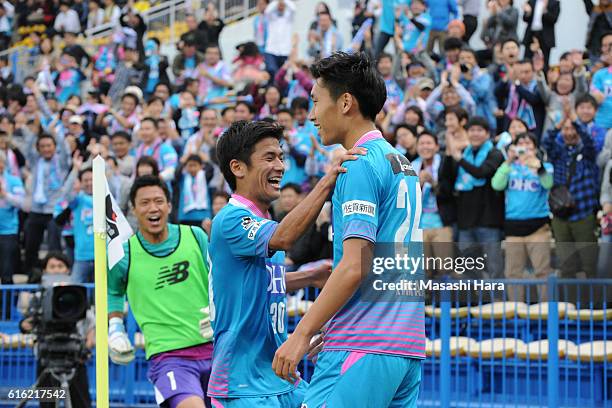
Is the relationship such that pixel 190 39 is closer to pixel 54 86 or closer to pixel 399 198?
pixel 54 86

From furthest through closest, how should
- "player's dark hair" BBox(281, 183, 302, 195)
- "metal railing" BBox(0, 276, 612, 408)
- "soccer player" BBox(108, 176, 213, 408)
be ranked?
"player's dark hair" BBox(281, 183, 302, 195) → "metal railing" BBox(0, 276, 612, 408) → "soccer player" BBox(108, 176, 213, 408)

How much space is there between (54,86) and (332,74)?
657 inches

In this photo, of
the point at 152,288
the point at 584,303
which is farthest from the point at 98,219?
the point at 584,303

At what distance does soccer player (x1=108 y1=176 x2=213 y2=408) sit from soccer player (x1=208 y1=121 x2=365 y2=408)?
52.3 inches

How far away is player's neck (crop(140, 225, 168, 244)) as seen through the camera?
7570 mm

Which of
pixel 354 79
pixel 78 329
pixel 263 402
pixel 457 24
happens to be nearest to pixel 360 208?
pixel 354 79

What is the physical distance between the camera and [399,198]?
4.73 metres

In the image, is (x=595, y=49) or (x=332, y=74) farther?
(x=595, y=49)

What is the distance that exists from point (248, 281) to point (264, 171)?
2.08 ft

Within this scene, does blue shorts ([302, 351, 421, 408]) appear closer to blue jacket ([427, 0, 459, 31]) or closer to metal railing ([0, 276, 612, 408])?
metal railing ([0, 276, 612, 408])

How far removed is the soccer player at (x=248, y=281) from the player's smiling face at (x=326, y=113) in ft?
2.52

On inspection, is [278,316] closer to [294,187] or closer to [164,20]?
[294,187]

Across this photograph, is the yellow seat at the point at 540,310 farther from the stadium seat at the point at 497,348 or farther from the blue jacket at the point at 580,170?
the blue jacket at the point at 580,170

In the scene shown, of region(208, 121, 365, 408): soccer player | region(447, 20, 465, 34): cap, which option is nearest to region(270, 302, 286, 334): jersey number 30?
region(208, 121, 365, 408): soccer player
